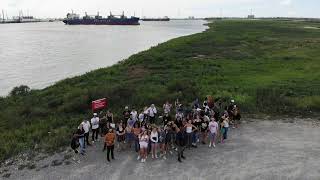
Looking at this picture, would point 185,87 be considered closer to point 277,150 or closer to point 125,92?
point 125,92

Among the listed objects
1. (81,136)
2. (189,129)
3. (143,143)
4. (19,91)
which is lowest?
(19,91)

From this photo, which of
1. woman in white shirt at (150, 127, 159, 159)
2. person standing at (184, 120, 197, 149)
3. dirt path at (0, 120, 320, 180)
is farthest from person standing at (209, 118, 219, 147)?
woman in white shirt at (150, 127, 159, 159)

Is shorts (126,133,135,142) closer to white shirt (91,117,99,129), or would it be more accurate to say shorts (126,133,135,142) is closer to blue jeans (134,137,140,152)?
blue jeans (134,137,140,152)

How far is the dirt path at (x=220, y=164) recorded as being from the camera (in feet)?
67.4

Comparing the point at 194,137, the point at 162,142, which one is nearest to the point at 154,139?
the point at 162,142

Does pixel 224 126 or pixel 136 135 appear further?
pixel 224 126

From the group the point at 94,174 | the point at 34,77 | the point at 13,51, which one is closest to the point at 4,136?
the point at 94,174

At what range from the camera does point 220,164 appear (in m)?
21.7

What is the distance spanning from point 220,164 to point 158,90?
16723 millimetres

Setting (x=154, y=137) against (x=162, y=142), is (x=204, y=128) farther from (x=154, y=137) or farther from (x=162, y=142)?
(x=154, y=137)

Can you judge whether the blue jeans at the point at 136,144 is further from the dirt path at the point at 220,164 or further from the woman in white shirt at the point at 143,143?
the woman in white shirt at the point at 143,143

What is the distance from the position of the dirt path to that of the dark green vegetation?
345cm

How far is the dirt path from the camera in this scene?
20531mm

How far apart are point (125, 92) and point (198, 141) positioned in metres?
12.9
